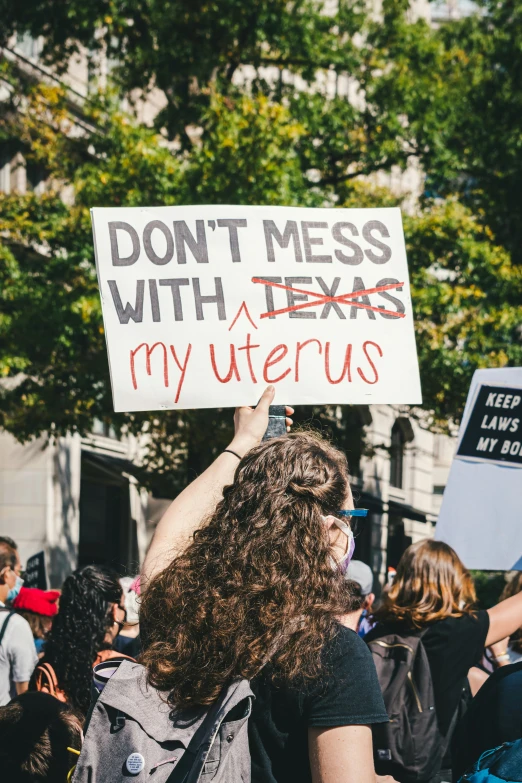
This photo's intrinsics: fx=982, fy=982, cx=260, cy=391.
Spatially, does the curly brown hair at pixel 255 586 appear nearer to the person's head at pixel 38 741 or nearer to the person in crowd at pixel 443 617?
the person's head at pixel 38 741

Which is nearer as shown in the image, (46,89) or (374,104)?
(46,89)

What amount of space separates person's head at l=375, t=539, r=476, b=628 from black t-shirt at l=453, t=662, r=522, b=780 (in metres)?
1.05

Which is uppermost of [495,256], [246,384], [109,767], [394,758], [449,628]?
[495,256]

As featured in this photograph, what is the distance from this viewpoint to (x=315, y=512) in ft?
6.61

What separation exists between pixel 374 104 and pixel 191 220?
38.3ft

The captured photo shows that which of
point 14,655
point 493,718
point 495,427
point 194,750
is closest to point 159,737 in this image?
point 194,750

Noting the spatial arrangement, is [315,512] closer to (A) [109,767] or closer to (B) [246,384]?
(A) [109,767]

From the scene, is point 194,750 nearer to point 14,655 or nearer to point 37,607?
point 14,655

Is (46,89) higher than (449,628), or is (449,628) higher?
(46,89)

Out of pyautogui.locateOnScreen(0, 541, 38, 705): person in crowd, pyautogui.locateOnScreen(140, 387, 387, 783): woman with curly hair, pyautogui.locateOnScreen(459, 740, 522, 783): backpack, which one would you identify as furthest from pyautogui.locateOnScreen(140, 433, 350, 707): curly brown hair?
pyautogui.locateOnScreen(0, 541, 38, 705): person in crowd

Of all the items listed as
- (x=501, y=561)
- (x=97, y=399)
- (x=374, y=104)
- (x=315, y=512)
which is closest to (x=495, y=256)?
(x=374, y=104)

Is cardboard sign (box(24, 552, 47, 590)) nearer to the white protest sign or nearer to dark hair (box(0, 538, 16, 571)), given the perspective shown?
dark hair (box(0, 538, 16, 571))

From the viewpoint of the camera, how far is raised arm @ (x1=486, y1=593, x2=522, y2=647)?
368 cm

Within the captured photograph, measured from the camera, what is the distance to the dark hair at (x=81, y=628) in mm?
3641
